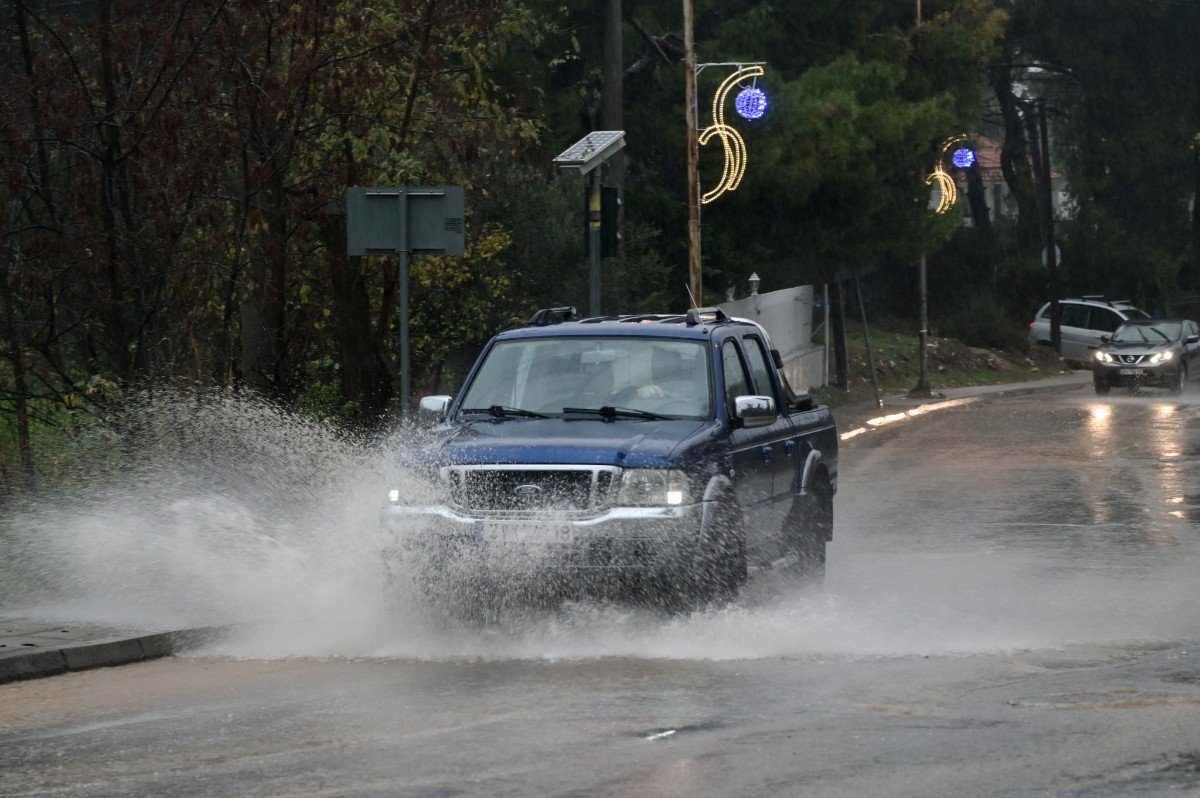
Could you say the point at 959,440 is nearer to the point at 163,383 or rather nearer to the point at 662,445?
the point at 163,383

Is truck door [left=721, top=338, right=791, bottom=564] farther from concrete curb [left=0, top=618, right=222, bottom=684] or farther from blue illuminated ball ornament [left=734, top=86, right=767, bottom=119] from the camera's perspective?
blue illuminated ball ornament [left=734, top=86, right=767, bottom=119]

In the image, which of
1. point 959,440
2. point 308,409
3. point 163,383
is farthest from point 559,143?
point 163,383

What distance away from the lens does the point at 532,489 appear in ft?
32.2

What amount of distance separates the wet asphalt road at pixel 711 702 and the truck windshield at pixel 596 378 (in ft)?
4.38

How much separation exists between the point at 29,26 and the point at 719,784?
1209 cm

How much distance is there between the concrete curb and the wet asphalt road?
0.17m

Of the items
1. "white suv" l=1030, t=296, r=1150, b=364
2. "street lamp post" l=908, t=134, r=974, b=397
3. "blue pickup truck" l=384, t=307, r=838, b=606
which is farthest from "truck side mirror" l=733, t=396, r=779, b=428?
"white suv" l=1030, t=296, r=1150, b=364

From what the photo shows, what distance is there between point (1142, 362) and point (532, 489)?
102ft

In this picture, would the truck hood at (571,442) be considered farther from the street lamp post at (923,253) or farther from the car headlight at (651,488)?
the street lamp post at (923,253)

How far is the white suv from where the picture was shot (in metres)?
52.8

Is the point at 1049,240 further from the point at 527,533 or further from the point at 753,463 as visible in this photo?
the point at 527,533

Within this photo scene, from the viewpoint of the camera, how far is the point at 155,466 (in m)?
14.7

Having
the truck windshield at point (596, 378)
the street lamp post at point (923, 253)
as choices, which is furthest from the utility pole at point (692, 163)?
the truck windshield at point (596, 378)

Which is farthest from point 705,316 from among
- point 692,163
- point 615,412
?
point 692,163
